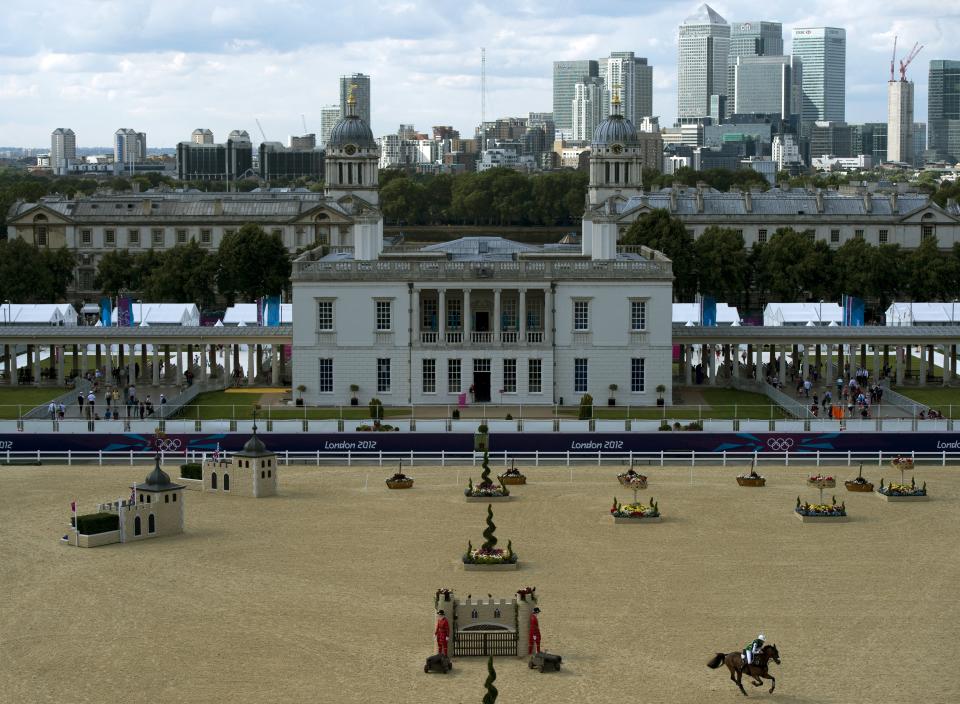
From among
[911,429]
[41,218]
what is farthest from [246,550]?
[41,218]

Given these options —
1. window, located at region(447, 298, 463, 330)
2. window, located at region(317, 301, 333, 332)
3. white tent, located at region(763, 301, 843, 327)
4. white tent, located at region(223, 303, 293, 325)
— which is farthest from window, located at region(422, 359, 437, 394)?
white tent, located at region(763, 301, 843, 327)

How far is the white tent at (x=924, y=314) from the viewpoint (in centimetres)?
10144

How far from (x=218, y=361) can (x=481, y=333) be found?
25111 millimetres

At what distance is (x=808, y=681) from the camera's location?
40406 millimetres

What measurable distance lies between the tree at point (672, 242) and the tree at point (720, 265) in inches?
26.2

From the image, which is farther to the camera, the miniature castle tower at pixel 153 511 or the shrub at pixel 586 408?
the shrub at pixel 586 408

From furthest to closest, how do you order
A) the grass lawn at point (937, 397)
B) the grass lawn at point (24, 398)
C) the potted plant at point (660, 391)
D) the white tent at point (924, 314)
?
the white tent at point (924, 314), the potted plant at point (660, 391), the grass lawn at point (937, 397), the grass lawn at point (24, 398)

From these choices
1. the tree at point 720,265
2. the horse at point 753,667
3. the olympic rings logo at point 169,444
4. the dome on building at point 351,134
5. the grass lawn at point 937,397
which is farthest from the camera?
the dome on building at point 351,134

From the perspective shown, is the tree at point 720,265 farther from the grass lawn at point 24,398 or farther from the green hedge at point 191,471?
the green hedge at point 191,471

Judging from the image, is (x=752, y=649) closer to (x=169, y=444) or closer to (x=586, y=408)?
(x=169, y=444)

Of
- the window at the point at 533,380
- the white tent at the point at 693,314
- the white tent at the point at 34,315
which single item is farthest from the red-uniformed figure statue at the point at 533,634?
the white tent at the point at 34,315

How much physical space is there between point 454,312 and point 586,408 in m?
11.6

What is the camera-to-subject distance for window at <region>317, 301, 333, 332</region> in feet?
284

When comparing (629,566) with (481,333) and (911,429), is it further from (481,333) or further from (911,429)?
(481,333)
